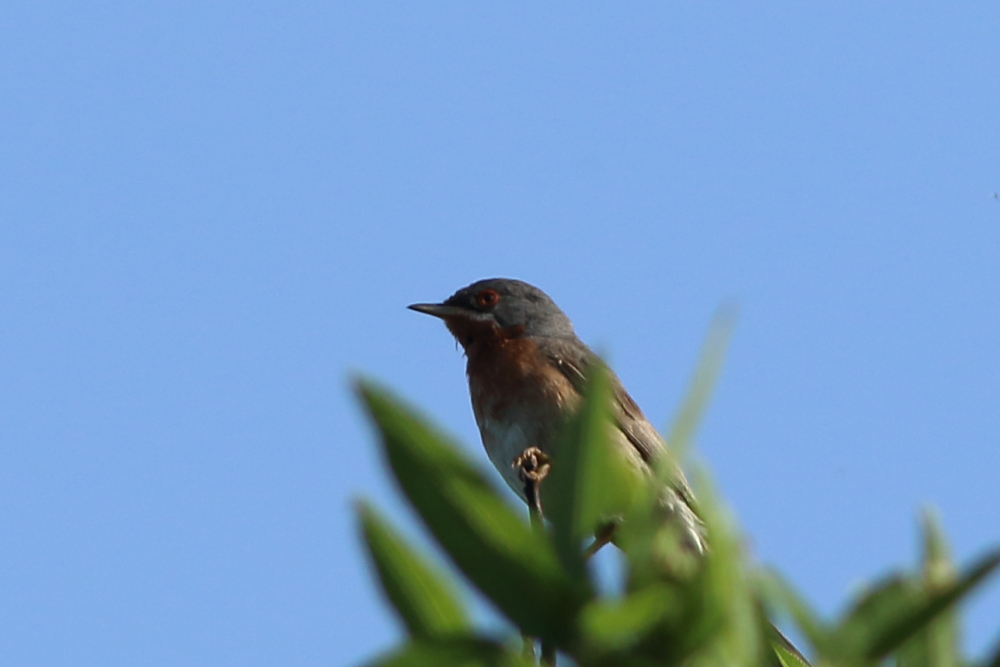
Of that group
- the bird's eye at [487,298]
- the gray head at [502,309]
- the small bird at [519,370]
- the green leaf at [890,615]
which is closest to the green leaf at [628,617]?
A: the green leaf at [890,615]

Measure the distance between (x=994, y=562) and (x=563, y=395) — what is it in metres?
7.63

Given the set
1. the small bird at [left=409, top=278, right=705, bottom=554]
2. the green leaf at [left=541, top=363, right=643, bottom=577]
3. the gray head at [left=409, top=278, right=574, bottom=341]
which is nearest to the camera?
the green leaf at [left=541, top=363, right=643, bottom=577]

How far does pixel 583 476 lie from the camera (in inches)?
26.7

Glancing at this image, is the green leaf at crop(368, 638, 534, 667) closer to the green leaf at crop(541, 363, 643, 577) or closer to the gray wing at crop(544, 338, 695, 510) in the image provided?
the green leaf at crop(541, 363, 643, 577)

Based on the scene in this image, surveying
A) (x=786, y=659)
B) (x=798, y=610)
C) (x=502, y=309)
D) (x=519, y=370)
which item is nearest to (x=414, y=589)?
(x=798, y=610)

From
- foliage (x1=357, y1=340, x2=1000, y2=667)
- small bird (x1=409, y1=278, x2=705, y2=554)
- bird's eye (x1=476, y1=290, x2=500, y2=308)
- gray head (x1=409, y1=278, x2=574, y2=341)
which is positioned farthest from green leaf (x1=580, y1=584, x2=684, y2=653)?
bird's eye (x1=476, y1=290, x2=500, y2=308)

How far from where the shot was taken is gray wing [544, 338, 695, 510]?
772 centimetres

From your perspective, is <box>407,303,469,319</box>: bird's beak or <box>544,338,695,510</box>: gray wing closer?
<box>544,338,695,510</box>: gray wing

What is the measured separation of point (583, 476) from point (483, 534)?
0.07 m

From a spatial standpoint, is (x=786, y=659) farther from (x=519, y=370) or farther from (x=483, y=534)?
(x=519, y=370)

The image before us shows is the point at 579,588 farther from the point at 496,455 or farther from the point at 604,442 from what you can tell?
the point at 496,455

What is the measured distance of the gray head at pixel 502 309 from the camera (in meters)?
9.41

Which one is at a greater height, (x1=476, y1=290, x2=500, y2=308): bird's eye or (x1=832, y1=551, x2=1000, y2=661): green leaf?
(x1=476, y1=290, x2=500, y2=308): bird's eye

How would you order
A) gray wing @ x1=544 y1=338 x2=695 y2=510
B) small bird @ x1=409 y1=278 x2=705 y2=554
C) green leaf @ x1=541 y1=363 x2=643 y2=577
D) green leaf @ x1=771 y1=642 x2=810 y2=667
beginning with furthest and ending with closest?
small bird @ x1=409 y1=278 x2=705 y2=554, gray wing @ x1=544 y1=338 x2=695 y2=510, green leaf @ x1=771 y1=642 x2=810 y2=667, green leaf @ x1=541 y1=363 x2=643 y2=577
